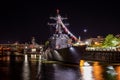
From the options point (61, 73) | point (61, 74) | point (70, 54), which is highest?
point (70, 54)

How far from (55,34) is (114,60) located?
1393 cm

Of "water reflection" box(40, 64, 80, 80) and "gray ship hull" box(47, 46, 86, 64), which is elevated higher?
"gray ship hull" box(47, 46, 86, 64)

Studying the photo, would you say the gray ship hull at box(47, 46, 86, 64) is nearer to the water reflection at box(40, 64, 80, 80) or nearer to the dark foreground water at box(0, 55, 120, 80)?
the dark foreground water at box(0, 55, 120, 80)

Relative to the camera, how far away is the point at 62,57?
68.9 metres

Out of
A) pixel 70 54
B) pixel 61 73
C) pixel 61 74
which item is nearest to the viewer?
pixel 61 74

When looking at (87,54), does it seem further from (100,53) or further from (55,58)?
(55,58)

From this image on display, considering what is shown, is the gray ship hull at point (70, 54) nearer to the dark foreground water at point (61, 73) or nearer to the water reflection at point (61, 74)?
the dark foreground water at point (61, 73)

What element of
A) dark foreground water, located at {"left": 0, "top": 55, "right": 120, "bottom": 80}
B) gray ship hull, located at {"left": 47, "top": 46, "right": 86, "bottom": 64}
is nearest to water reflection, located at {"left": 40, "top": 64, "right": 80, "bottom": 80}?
dark foreground water, located at {"left": 0, "top": 55, "right": 120, "bottom": 80}

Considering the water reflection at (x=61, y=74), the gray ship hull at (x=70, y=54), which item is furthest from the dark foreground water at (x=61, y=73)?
the gray ship hull at (x=70, y=54)

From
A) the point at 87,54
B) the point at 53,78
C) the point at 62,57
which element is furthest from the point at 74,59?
the point at 87,54

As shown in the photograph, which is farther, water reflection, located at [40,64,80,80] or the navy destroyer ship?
the navy destroyer ship

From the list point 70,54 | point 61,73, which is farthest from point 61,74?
point 70,54

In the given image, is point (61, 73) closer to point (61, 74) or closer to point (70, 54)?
point (61, 74)

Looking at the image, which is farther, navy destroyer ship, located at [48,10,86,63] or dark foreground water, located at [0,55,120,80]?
navy destroyer ship, located at [48,10,86,63]
